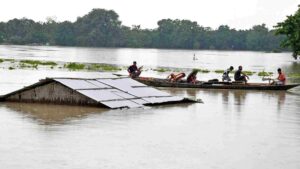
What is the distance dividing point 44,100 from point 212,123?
20.4 ft

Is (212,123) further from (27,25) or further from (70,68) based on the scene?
(27,25)

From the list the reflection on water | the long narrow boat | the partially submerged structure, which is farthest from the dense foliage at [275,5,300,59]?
the reflection on water

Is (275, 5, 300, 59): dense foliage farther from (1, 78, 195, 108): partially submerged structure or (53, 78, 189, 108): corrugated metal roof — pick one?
(1, 78, 195, 108): partially submerged structure

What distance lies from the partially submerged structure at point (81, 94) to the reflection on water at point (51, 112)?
37cm

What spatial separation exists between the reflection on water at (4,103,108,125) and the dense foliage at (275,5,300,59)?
38906mm

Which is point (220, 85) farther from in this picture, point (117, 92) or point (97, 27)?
point (97, 27)

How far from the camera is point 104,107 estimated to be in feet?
71.2

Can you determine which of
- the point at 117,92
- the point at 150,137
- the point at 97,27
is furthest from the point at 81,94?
the point at 97,27

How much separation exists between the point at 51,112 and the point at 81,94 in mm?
1766

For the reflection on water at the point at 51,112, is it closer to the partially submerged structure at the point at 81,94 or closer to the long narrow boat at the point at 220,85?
the partially submerged structure at the point at 81,94

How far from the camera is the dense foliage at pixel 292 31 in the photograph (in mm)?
58062

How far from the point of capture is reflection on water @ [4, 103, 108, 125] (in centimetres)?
1903

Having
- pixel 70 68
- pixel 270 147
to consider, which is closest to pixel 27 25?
pixel 70 68

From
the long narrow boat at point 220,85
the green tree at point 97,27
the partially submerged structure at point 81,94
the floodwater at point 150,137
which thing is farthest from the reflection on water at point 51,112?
the green tree at point 97,27
